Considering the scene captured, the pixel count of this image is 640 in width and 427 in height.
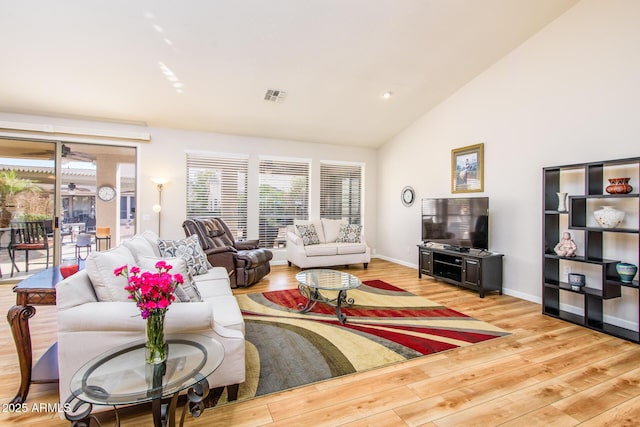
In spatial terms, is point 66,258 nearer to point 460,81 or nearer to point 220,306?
point 220,306

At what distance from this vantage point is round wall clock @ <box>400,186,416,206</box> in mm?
6160

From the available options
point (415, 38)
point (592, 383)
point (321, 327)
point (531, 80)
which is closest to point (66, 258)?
point (321, 327)

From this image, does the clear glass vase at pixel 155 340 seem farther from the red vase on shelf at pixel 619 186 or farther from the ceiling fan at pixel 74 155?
the ceiling fan at pixel 74 155

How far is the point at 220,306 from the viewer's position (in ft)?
7.98

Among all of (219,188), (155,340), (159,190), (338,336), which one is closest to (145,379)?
(155,340)

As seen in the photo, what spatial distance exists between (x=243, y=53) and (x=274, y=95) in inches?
40.7

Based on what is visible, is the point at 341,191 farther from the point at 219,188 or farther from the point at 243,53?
the point at 243,53

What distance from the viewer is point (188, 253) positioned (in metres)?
3.41

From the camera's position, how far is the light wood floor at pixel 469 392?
1.80 metres

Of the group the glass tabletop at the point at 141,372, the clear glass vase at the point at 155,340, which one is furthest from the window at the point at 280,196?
the clear glass vase at the point at 155,340

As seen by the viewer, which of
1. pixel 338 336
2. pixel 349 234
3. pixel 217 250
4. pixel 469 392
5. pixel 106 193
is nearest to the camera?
pixel 469 392

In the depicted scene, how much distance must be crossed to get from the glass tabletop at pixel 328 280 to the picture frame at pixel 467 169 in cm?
270

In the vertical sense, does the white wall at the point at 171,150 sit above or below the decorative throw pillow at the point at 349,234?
above

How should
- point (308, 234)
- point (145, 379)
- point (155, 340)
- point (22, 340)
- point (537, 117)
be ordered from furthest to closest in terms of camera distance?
point (308, 234), point (537, 117), point (22, 340), point (155, 340), point (145, 379)
